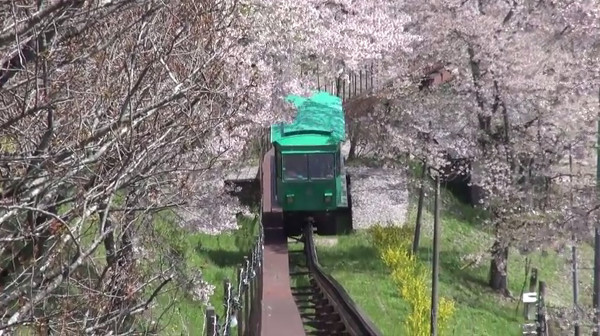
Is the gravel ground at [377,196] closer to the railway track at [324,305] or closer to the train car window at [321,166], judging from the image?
the train car window at [321,166]

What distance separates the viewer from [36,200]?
24.0ft

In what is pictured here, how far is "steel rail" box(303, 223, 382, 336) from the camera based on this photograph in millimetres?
12762

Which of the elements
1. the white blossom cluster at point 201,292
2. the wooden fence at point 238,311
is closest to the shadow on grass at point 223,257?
the white blossom cluster at point 201,292

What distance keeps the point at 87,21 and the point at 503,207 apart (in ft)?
55.3

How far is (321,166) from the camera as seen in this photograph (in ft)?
71.9

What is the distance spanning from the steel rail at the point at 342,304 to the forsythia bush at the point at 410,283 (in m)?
1.30

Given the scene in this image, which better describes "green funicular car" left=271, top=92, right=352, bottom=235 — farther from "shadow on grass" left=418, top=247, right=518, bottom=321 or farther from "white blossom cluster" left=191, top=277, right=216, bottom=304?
"white blossom cluster" left=191, top=277, right=216, bottom=304

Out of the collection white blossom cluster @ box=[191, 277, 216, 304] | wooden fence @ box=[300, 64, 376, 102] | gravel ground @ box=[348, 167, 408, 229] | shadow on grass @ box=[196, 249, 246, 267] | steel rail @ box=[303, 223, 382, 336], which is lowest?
steel rail @ box=[303, 223, 382, 336]

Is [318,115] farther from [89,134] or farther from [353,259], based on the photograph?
[89,134]

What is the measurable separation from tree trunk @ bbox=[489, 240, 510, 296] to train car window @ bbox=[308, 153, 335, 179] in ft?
14.8

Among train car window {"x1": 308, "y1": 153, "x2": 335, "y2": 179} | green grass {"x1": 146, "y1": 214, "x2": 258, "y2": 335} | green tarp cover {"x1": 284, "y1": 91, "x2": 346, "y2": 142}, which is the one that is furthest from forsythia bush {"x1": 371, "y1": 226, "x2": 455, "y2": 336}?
green grass {"x1": 146, "y1": 214, "x2": 258, "y2": 335}

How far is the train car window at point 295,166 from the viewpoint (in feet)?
71.3

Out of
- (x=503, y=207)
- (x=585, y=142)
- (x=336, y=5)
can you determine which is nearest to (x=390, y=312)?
(x=503, y=207)

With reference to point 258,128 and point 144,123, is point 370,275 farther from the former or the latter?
point 144,123
